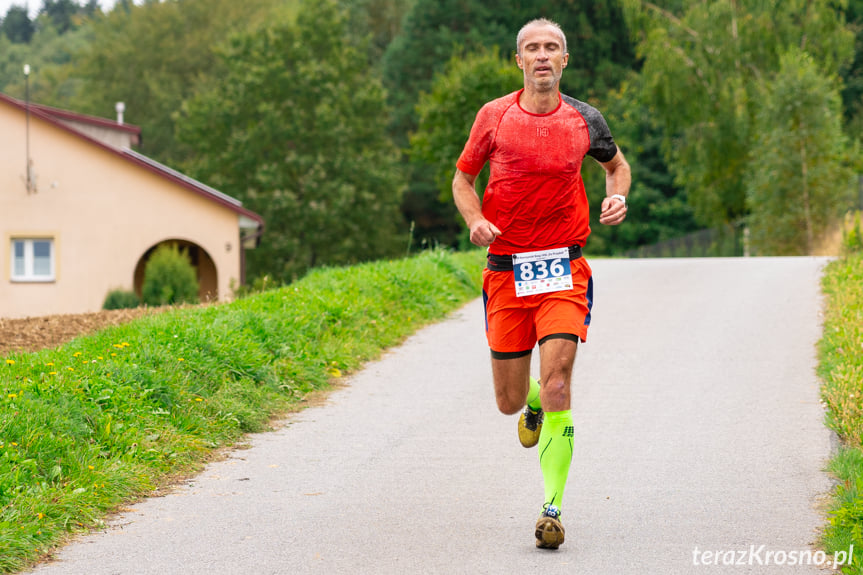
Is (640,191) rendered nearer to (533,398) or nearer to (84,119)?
(84,119)

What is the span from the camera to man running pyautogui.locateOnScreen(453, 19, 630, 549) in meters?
5.35

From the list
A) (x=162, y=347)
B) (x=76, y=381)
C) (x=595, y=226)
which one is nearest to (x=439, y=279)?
(x=162, y=347)

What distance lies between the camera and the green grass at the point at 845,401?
199 inches

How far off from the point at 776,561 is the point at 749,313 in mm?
9144

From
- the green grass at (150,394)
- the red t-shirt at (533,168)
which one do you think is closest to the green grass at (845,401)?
the red t-shirt at (533,168)

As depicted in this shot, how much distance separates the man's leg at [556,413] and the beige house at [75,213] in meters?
25.5

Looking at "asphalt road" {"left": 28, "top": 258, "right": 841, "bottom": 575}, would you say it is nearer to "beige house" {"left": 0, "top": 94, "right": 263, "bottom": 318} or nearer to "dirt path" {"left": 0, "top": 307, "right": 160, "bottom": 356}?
"dirt path" {"left": 0, "top": 307, "right": 160, "bottom": 356}

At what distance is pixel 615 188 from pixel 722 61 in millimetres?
38421

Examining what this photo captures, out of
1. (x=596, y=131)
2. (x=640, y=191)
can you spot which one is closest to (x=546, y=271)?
(x=596, y=131)

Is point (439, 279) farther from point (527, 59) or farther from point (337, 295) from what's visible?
point (527, 59)

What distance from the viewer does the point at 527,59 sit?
544cm

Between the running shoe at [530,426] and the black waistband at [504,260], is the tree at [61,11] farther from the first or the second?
the black waistband at [504,260]

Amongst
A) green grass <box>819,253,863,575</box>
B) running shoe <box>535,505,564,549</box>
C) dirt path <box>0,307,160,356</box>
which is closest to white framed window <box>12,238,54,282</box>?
dirt path <box>0,307,160,356</box>

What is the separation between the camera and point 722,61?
138 feet
